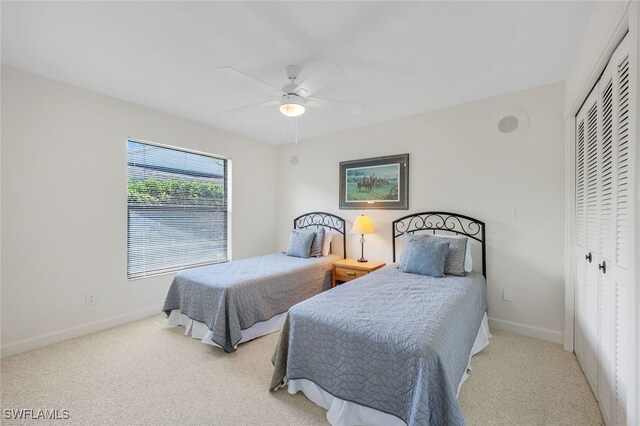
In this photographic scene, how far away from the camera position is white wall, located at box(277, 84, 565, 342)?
2688 millimetres

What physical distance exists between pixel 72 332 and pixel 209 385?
1.77 meters

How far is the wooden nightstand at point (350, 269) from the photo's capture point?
3.43 meters

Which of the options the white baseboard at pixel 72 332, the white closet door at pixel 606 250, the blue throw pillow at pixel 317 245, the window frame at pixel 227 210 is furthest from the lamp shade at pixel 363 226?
the white baseboard at pixel 72 332

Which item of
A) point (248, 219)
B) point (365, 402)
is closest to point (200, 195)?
point (248, 219)

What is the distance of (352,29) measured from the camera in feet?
6.19

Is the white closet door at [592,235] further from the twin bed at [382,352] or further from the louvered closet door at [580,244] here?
the twin bed at [382,352]

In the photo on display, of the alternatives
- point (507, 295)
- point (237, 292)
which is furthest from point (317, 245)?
point (507, 295)

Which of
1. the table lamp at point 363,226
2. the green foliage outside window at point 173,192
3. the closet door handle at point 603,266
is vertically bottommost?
the closet door handle at point 603,266

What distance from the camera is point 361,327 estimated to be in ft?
5.42

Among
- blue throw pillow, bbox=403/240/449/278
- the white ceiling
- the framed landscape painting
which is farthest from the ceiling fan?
blue throw pillow, bbox=403/240/449/278

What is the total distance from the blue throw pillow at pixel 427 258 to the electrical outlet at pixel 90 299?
3219mm

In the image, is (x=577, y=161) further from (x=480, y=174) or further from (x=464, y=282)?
(x=464, y=282)

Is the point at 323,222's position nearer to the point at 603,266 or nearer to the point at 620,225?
the point at 603,266

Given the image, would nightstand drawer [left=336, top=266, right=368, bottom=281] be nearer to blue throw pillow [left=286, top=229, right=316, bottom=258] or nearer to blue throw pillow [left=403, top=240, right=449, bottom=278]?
blue throw pillow [left=286, top=229, right=316, bottom=258]
